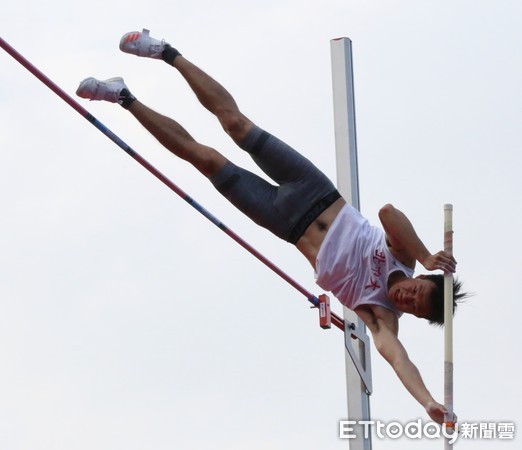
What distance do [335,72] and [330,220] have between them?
138cm

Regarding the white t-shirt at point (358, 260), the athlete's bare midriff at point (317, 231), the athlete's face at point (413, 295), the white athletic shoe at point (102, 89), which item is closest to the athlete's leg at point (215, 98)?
the white athletic shoe at point (102, 89)

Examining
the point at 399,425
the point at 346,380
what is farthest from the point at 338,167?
the point at 399,425

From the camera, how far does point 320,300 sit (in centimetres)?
877

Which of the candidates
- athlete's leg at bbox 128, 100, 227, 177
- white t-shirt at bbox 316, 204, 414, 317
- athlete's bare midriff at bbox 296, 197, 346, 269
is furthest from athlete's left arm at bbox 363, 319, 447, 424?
athlete's leg at bbox 128, 100, 227, 177

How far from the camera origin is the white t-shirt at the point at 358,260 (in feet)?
27.3

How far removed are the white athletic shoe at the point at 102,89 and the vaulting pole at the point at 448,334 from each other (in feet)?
6.14

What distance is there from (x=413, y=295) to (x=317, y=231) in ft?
2.15

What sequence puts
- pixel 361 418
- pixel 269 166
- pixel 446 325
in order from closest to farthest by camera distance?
pixel 446 325 < pixel 269 166 < pixel 361 418

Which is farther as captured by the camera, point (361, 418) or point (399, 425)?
point (361, 418)

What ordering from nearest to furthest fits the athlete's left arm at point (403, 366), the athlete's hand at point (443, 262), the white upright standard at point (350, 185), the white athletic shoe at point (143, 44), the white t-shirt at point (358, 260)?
the athlete's left arm at point (403, 366) → the athlete's hand at point (443, 262) → the white athletic shoe at point (143, 44) → the white t-shirt at point (358, 260) → the white upright standard at point (350, 185)

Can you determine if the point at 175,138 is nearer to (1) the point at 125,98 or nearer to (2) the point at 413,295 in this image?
(1) the point at 125,98

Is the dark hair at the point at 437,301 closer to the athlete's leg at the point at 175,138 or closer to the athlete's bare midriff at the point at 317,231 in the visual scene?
the athlete's bare midriff at the point at 317,231

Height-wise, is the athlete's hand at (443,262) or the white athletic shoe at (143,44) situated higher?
the white athletic shoe at (143,44)

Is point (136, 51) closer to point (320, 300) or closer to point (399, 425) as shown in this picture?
point (320, 300)
